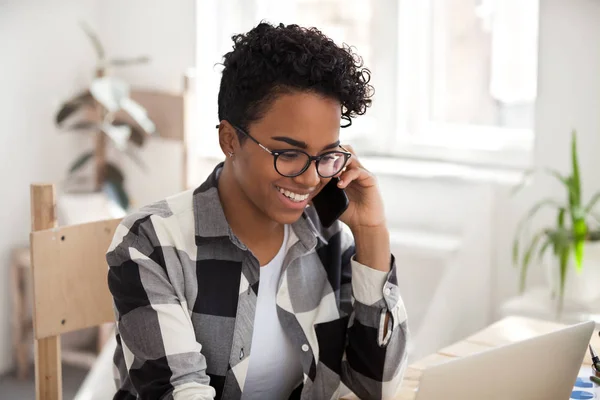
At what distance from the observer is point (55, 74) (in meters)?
3.82

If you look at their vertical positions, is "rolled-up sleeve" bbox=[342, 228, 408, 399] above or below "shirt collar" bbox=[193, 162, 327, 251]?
below

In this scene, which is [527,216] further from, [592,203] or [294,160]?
[294,160]

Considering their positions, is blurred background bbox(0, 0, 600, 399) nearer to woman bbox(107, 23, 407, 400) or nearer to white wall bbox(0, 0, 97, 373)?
white wall bbox(0, 0, 97, 373)

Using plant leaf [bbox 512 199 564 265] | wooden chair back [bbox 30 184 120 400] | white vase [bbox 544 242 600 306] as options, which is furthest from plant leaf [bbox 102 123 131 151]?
wooden chair back [bbox 30 184 120 400]

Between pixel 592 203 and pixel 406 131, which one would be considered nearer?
pixel 592 203

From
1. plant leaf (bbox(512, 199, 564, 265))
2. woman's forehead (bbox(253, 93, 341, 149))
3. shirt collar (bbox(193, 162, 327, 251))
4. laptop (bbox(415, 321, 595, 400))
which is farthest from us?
plant leaf (bbox(512, 199, 564, 265))

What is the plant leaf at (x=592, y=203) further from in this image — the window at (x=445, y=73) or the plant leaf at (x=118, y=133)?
the plant leaf at (x=118, y=133)

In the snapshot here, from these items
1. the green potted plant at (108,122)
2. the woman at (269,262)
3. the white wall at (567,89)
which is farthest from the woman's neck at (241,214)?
the green potted plant at (108,122)

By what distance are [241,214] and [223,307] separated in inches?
6.7

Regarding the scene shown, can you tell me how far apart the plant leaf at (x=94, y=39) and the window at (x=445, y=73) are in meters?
0.87

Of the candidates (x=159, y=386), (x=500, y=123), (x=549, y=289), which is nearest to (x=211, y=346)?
(x=159, y=386)

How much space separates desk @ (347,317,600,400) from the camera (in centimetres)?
166

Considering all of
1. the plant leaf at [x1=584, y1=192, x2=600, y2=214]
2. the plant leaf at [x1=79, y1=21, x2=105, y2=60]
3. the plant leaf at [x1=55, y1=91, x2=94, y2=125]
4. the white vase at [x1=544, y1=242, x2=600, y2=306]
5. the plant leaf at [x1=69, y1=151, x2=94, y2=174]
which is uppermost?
the plant leaf at [x1=79, y1=21, x2=105, y2=60]

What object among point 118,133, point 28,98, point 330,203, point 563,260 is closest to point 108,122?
point 118,133
